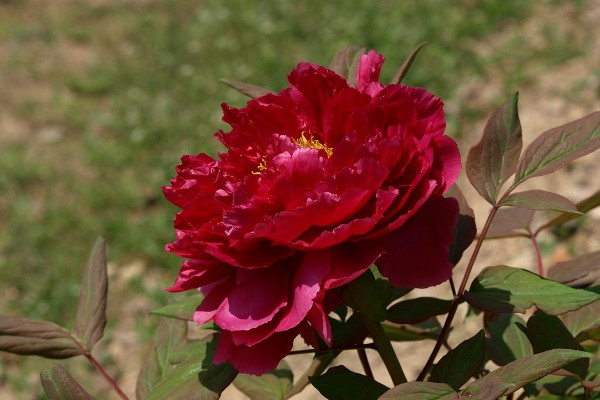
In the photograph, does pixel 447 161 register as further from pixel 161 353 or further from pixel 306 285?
pixel 161 353

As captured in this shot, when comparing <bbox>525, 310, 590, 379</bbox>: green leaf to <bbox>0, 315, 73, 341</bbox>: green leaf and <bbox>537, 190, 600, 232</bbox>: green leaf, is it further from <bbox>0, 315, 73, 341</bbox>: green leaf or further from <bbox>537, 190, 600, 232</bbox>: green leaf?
<bbox>0, 315, 73, 341</bbox>: green leaf

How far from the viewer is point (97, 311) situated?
116 cm

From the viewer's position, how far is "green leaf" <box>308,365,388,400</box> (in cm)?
90

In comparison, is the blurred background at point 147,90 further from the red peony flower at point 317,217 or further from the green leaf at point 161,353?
the red peony flower at point 317,217

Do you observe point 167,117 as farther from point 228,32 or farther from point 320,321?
point 320,321

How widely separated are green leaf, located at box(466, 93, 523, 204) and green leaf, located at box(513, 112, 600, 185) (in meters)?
0.02

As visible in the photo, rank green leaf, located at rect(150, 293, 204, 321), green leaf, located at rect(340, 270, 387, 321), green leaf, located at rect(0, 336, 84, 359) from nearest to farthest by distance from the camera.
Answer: green leaf, located at rect(340, 270, 387, 321), green leaf, located at rect(150, 293, 204, 321), green leaf, located at rect(0, 336, 84, 359)

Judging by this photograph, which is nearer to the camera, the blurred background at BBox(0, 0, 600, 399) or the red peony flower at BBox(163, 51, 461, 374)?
the red peony flower at BBox(163, 51, 461, 374)

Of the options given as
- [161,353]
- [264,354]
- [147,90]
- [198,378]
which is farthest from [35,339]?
[147,90]

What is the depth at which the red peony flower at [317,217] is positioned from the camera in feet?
2.52

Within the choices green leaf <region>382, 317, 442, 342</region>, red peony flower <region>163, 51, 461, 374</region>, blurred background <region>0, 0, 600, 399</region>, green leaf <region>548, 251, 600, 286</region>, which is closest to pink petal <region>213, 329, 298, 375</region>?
red peony flower <region>163, 51, 461, 374</region>

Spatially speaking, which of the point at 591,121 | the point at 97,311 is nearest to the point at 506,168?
the point at 591,121

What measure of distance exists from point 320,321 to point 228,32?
4.35 meters

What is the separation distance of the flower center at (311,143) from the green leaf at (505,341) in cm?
41
